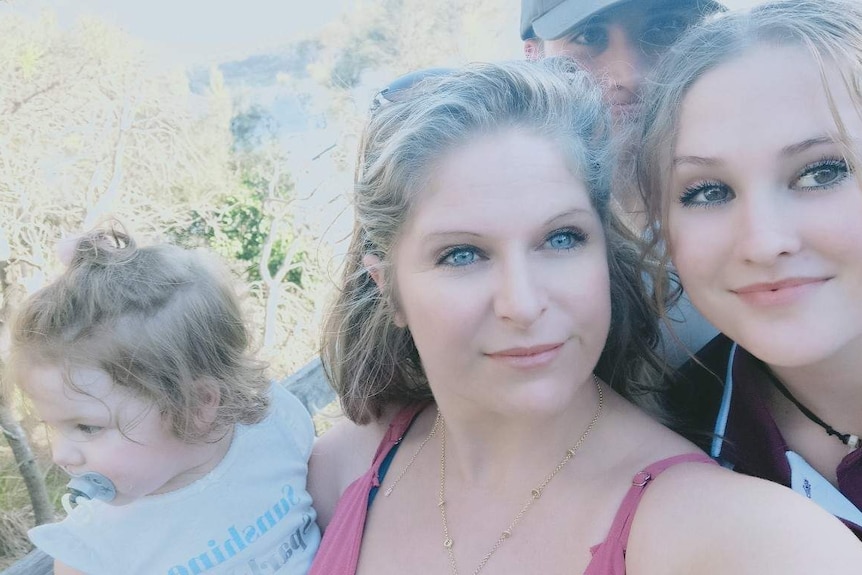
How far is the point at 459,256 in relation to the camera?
1293mm

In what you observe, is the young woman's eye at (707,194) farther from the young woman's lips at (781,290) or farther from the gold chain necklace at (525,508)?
the gold chain necklace at (525,508)

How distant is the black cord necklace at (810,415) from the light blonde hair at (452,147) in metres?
0.24

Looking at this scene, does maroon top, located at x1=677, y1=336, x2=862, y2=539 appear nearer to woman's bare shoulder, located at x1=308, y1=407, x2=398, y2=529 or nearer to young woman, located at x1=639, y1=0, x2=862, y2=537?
young woman, located at x1=639, y1=0, x2=862, y2=537

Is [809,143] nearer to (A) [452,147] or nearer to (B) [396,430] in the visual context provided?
(A) [452,147]

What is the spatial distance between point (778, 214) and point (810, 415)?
432mm

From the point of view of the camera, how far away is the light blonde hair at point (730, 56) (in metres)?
1.12

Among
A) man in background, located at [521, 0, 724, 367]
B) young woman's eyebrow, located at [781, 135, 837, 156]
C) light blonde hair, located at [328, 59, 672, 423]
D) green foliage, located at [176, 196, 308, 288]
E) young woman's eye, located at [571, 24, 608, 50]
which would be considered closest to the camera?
young woman's eyebrow, located at [781, 135, 837, 156]

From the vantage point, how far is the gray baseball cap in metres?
2.07

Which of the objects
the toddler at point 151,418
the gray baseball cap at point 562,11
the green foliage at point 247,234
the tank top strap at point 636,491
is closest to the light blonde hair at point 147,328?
the toddler at point 151,418

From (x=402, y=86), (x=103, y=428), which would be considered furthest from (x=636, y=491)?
(x=103, y=428)

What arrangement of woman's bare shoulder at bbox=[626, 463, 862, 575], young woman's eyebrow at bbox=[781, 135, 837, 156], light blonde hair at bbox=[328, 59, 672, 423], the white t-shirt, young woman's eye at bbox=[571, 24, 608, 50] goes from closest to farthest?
woman's bare shoulder at bbox=[626, 463, 862, 575], young woman's eyebrow at bbox=[781, 135, 837, 156], light blonde hair at bbox=[328, 59, 672, 423], the white t-shirt, young woman's eye at bbox=[571, 24, 608, 50]

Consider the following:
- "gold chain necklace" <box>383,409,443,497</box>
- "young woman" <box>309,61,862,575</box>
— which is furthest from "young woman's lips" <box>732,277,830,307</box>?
"gold chain necklace" <box>383,409,443,497</box>

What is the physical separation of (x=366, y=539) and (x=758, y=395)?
85 cm

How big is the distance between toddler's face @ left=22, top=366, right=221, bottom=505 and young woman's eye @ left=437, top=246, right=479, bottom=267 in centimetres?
69
